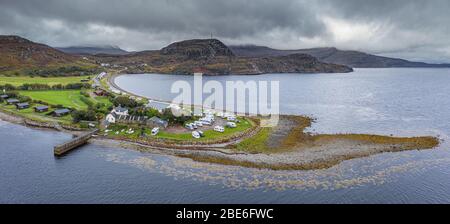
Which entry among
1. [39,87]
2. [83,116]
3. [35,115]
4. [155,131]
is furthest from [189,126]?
[39,87]

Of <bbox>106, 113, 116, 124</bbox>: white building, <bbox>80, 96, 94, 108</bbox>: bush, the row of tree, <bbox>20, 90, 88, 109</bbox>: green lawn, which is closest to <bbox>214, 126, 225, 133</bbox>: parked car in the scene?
<bbox>106, 113, 116, 124</bbox>: white building

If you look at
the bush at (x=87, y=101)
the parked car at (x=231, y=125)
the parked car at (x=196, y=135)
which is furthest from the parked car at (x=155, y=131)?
the bush at (x=87, y=101)

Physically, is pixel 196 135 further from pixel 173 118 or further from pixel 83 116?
pixel 83 116

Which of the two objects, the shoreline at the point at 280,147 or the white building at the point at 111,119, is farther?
the white building at the point at 111,119

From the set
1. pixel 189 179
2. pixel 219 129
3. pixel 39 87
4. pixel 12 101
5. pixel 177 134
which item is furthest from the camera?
pixel 39 87

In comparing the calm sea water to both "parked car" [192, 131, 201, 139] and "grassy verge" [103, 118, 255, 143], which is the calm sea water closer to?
"grassy verge" [103, 118, 255, 143]

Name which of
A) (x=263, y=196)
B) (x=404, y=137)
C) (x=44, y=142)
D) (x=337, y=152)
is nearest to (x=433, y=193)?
(x=337, y=152)

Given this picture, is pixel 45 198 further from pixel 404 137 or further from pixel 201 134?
pixel 404 137

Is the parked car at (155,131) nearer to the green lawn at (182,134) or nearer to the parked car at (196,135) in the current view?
the green lawn at (182,134)
